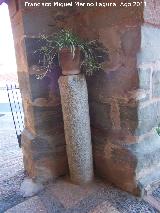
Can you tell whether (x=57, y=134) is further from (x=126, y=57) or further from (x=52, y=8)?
(x=52, y=8)

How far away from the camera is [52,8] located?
150 centimetres

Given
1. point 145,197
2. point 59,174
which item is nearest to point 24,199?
point 59,174

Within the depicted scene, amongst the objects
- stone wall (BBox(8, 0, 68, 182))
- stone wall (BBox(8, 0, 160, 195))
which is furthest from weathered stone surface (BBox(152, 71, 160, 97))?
stone wall (BBox(8, 0, 68, 182))

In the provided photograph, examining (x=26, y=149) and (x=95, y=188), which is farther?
(x=26, y=149)

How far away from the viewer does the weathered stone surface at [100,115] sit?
154 centimetres

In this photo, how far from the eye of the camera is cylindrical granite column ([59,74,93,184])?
1.42 meters

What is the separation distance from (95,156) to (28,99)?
67 cm

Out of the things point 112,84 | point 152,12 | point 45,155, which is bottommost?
point 45,155

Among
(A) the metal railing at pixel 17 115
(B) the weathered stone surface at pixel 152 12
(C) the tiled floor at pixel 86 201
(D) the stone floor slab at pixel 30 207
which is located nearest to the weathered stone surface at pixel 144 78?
(B) the weathered stone surface at pixel 152 12

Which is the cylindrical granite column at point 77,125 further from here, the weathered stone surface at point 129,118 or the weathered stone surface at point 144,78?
the weathered stone surface at point 144,78

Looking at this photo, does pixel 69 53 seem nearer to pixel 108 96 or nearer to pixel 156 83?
pixel 108 96

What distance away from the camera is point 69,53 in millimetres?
1310

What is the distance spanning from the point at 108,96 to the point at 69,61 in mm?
359

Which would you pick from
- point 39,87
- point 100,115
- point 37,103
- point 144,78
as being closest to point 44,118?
point 37,103
